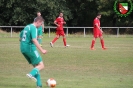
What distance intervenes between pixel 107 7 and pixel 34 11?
9.41m

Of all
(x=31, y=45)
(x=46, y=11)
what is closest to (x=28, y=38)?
(x=31, y=45)

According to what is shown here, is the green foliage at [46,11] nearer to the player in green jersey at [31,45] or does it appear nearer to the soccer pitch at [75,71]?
the soccer pitch at [75,71]

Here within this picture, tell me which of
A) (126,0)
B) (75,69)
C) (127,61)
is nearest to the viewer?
(75,69)

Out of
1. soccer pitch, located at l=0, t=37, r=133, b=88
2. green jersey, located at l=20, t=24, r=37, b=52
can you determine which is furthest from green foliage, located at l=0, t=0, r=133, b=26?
green jersey, located at l=20, t=24, r=37, b=52

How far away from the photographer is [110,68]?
16.0 metres

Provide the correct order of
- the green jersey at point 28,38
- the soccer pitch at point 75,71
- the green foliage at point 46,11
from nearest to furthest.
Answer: the green jersey at point 28,38
the soccer pitch at point 75,71
the green foliage at point 46,11

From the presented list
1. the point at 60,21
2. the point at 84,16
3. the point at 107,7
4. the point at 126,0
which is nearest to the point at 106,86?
the point at 60,21

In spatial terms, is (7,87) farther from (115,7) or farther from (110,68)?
(115,7)

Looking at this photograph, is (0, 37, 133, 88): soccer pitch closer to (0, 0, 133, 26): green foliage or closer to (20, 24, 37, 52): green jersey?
(20, 24, 37, 52): green jersey

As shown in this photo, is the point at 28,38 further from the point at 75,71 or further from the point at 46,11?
the point at 46,11

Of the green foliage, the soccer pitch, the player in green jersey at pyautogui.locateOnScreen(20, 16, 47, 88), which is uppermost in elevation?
the green foliage

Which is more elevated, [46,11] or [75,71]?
[46,11]

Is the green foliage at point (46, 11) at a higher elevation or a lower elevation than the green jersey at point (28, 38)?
higher

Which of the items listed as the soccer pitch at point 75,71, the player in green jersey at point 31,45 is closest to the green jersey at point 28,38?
the player in green jersey at point 31,45
